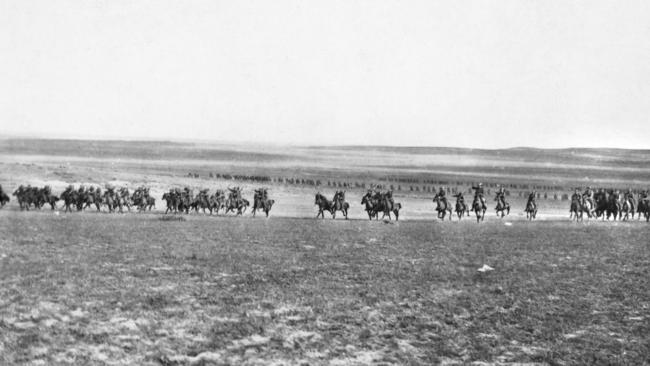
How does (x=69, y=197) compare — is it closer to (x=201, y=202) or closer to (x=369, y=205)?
(x=201, y=202)

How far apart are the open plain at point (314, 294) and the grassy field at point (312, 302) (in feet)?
0.13

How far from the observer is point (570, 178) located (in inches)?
4269

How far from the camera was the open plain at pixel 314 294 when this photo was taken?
29.9 ft

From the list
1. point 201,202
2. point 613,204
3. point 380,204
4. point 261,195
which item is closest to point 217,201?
point 201,202

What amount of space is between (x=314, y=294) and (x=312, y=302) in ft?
2.46

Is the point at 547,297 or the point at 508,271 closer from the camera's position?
the point at 547,297

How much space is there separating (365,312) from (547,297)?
436 centimetres

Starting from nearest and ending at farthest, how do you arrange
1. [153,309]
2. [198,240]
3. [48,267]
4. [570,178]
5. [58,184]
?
[153,309], [48,267], [198,240], [58,184], [570,178]

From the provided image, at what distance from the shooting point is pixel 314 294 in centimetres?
1286

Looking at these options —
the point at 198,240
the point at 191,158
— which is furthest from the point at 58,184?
the point at 191,158

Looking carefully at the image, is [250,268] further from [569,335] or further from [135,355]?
[569,335]

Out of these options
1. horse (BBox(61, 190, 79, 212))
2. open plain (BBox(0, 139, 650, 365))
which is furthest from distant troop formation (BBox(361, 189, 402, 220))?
horse (BBox(61, 190, 79, 212))

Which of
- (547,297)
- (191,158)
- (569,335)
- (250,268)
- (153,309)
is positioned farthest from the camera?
(191,158)

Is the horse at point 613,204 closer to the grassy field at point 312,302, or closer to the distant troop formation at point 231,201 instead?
the distant troop formation at point 231,201
